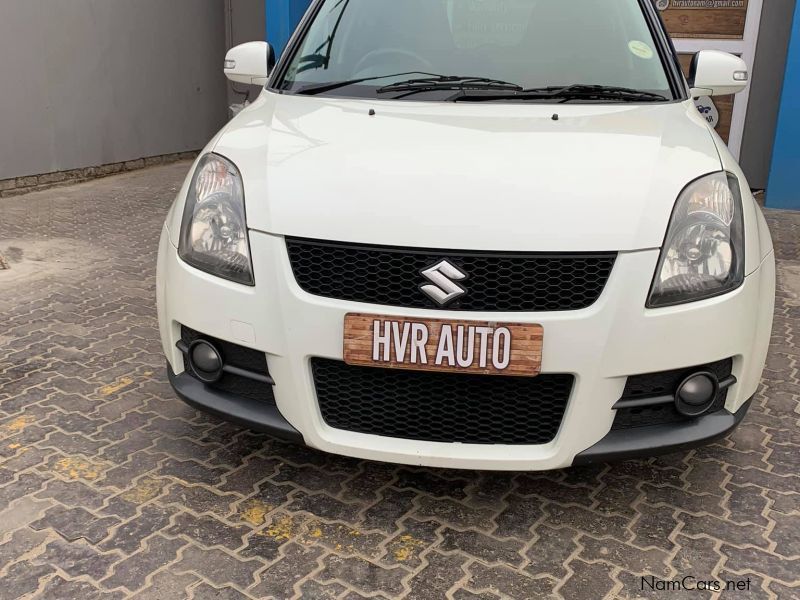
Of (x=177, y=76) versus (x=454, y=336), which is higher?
(x=454, y=336)

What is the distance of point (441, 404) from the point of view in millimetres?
2396

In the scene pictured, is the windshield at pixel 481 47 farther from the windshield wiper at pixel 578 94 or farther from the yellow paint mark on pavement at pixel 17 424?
the yellow paint mark on pavement at pixel 17 424

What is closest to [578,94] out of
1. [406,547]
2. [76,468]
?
[406,547]

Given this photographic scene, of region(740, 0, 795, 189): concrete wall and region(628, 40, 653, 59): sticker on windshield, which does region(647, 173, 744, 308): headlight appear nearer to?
region(628, 40, 653, 59): sticker on windshield

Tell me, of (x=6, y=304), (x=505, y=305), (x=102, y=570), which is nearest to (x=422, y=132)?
(x=505, y=305)

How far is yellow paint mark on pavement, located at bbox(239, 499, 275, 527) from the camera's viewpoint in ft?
8.56

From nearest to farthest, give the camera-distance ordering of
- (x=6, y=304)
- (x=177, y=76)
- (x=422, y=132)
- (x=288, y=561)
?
(x=288, y=561), (x=422, y=132), (x=6, y=304), (x=177, y=76)

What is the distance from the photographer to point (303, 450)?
3.05 m

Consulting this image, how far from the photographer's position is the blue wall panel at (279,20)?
8.83 meters

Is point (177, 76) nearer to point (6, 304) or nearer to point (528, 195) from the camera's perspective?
point (6, 304)

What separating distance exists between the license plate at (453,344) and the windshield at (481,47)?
1187 millimetres

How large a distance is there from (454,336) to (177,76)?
348 inches

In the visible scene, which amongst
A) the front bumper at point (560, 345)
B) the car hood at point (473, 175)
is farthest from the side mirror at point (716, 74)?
the front bumper at point (560, 345)

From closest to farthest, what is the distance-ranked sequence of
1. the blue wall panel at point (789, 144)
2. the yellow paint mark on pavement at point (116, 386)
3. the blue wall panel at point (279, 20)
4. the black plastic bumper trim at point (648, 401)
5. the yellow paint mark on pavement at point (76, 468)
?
the black plastic bumper trim at point (648, 401) → the yellow paint mark on pavement at point (76, 468) → the yellow paint mark on pavement at point (116, 386) → the blue wall panel at point (789, 144) → the blue wall panel at point (279, 20)
